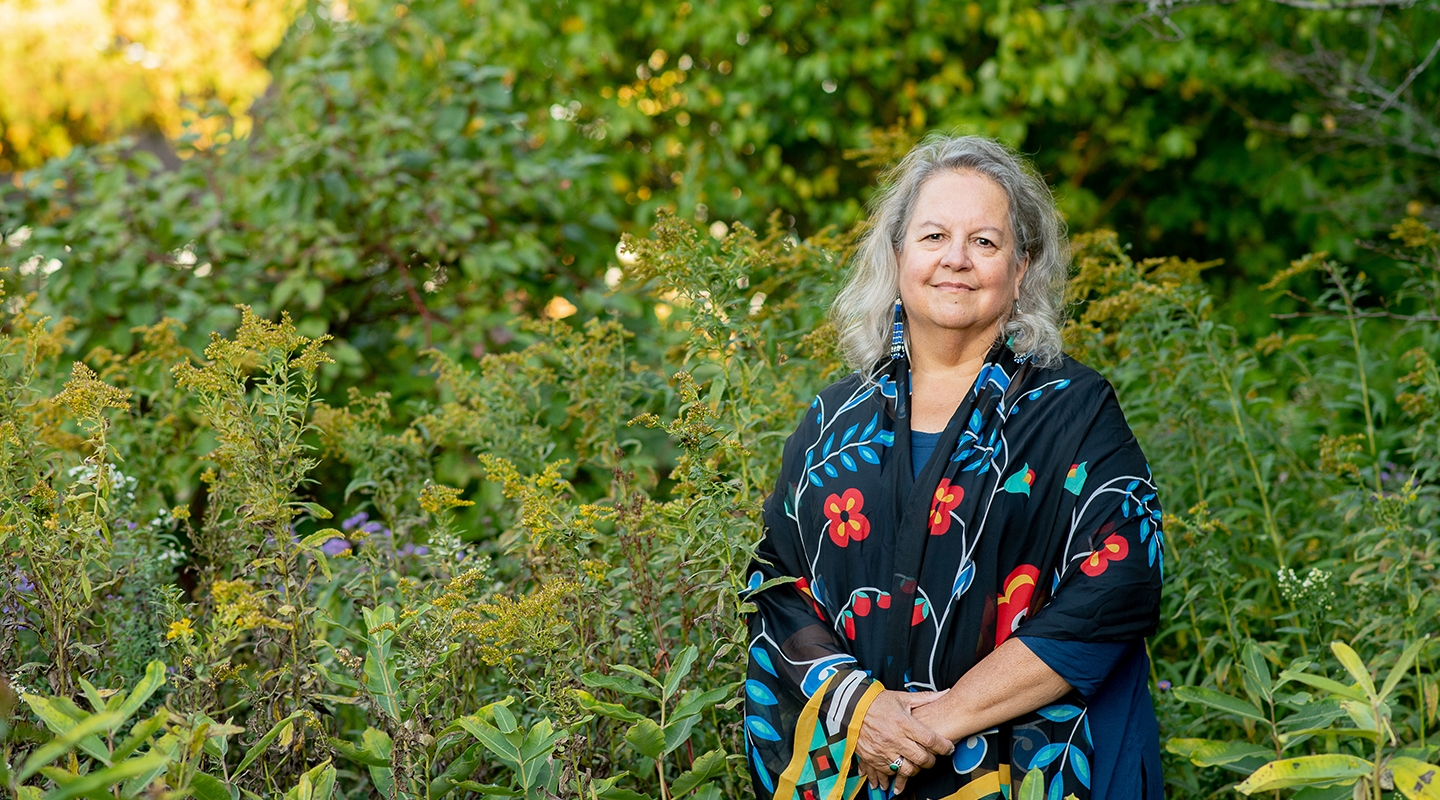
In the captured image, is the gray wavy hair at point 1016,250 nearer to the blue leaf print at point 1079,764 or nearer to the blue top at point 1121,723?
the blue top at point 1121,723

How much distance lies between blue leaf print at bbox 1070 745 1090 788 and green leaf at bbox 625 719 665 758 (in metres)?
0.69

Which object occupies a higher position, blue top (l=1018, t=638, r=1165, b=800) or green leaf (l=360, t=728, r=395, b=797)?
blue top (l=1018, t=638, r=1165, b=800)

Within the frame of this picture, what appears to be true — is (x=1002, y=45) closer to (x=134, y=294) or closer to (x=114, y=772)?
(x=134, y=294)

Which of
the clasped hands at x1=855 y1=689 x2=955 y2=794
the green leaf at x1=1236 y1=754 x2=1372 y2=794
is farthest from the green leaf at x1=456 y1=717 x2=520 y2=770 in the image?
the green leaf at x1=1236 y1=754 x2=1372 y2=794

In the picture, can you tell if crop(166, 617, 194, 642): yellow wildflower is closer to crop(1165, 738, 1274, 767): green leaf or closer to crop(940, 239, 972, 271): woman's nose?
crop(940, 239, 972, 271): woman's nose

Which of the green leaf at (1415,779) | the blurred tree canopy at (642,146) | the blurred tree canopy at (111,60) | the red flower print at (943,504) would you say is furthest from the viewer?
the blurred tree canopy at (111,60)

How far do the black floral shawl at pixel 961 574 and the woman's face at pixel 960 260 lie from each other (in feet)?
0.34

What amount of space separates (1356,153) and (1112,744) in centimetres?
477

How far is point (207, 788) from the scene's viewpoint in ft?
5.83

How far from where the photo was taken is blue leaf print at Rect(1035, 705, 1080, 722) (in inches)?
75.7

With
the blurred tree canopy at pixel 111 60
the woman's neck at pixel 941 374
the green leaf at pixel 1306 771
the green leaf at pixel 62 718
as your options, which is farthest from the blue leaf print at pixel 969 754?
the blurred tree canopy at pixel 111 60

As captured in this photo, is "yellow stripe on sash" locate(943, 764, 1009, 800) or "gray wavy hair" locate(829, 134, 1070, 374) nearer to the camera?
"yellow stripe on sash" locate(943, 764, 1009, 800)

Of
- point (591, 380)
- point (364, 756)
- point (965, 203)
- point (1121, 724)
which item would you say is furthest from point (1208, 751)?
point (591, 380)

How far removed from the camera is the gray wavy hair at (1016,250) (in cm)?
221
